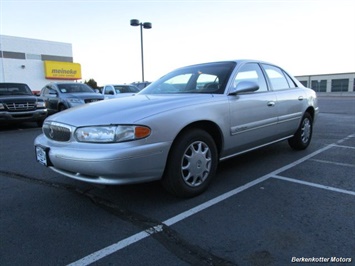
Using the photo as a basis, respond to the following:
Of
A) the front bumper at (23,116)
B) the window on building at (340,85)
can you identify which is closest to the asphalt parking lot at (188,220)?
the front bumper at (23,116)

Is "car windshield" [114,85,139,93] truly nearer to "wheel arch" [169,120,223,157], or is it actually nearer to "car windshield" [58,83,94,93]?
"car windshield" [58,83,94,93]

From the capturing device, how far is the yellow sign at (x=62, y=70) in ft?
144

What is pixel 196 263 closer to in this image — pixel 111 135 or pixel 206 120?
pixel 111 135

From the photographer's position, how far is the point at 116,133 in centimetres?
281

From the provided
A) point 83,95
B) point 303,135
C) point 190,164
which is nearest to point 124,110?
point 190,164

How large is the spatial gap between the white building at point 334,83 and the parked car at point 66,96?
110 ft

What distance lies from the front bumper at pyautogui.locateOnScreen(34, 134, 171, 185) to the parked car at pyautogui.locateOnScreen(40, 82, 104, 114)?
8.41m

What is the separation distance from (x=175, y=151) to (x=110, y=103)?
3.36 feet

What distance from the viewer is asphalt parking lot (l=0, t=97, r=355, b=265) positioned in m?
2.30

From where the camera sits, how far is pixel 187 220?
2.85 meters

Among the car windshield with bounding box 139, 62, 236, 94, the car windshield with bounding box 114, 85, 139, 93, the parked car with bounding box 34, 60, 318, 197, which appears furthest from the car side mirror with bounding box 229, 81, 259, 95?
the car windshield with bounding box 114, 85, 139, 93

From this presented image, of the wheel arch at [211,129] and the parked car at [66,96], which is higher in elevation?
the parked car at [66,96]

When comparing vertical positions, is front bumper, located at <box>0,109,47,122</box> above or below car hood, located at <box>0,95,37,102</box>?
below

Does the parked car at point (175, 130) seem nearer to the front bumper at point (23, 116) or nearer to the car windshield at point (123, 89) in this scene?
the front bumper at point (23, 116)
